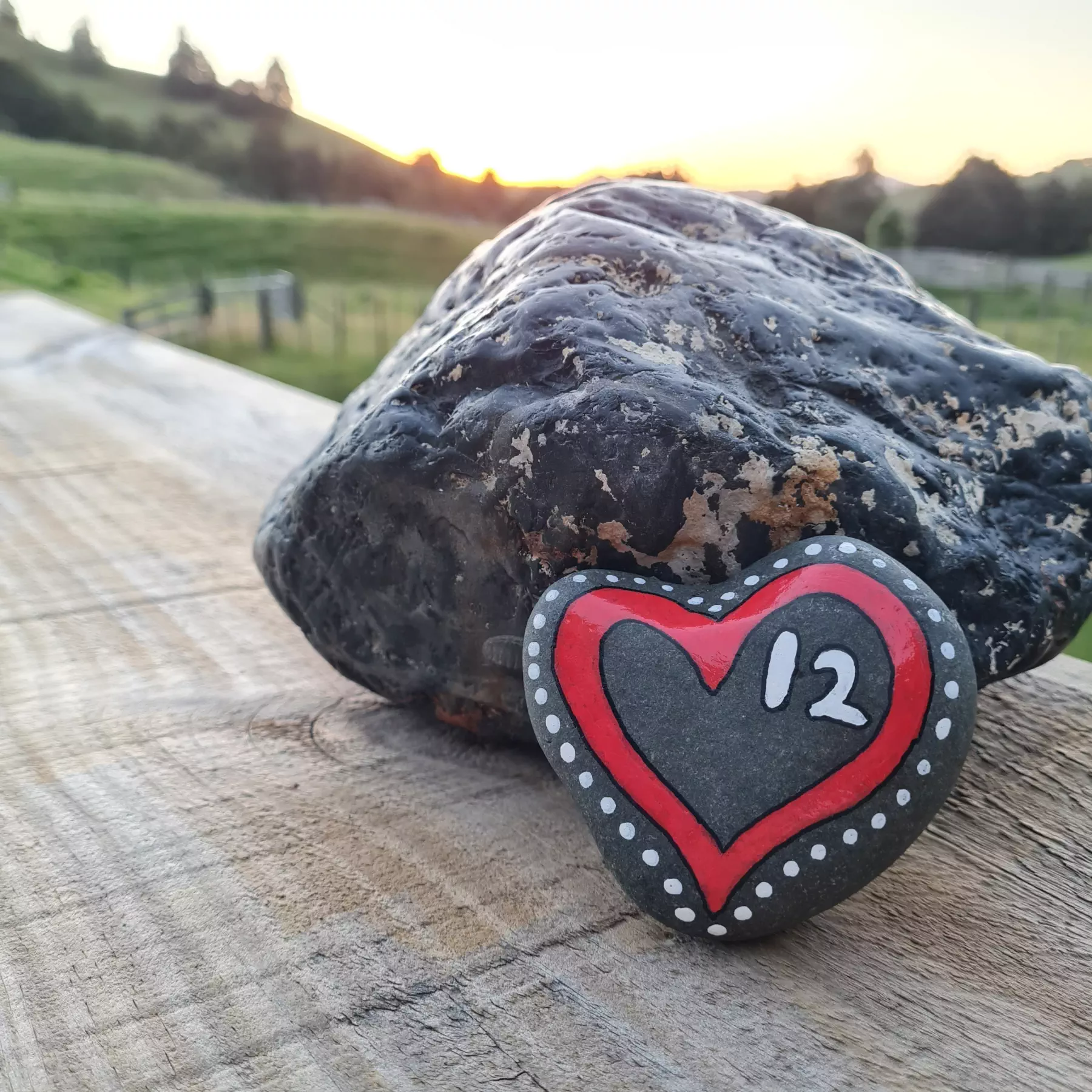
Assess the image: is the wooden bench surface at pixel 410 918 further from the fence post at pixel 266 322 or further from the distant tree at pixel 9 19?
the distant tree at pixel 9 19

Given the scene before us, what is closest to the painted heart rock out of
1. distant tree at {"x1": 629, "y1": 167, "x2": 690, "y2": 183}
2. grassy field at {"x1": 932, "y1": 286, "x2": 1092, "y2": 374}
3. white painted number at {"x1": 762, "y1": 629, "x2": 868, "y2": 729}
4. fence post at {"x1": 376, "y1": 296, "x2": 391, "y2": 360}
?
white painted number at {"x1": 762, "y1": 629, "x2": 868, "y2": 729}

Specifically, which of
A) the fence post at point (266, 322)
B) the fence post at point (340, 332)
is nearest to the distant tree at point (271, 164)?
→ the fence post at point (266, 322)

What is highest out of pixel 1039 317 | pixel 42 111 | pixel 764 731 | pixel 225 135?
pixel 42 111

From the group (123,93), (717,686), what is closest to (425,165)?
(717,686)

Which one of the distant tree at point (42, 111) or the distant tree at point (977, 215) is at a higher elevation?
the distant tree at point (42, 111)

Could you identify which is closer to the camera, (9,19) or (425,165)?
(425,165)

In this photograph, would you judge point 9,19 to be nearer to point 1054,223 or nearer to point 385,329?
point 385,329

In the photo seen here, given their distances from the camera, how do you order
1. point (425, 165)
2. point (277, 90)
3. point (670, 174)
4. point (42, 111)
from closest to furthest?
point (670, 174), point (425, 165), point (277, 90), point (42, 111)

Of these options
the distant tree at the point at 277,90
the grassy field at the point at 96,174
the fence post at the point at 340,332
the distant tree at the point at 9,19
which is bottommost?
the fence post at the point at 340,332

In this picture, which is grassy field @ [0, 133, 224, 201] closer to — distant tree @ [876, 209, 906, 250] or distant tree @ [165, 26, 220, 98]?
distant tree @ [165, 26, 220, 98]
